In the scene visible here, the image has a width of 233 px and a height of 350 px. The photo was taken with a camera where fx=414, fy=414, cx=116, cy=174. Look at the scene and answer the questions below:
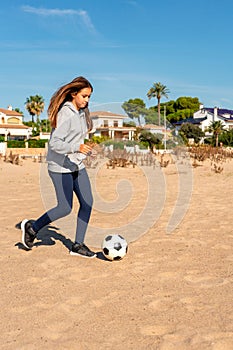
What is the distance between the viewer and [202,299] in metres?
3.41

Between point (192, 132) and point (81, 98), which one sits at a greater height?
Result: point (192, 132)

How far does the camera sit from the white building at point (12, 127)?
60.9 metres

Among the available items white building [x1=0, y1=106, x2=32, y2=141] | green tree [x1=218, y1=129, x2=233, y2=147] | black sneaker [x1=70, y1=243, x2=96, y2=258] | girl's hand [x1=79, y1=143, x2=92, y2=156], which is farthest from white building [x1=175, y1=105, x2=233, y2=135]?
girl's hand [x1=79, y1=143, x2=92, y2=156]

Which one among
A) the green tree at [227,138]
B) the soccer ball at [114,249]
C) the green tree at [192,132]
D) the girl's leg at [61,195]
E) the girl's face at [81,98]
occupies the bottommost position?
the soccer ball at [114,249]

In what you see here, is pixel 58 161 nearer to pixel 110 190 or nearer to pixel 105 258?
pixel 105 258

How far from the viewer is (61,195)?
4449 millimetres

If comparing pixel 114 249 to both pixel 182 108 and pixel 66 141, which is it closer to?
pixel 66 141

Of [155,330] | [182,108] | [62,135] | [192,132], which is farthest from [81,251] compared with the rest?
[182,108]

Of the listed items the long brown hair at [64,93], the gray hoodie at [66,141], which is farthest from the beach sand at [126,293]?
the long brown hair at [64,93]

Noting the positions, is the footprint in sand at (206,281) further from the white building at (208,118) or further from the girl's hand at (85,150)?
the white building at (208,118)

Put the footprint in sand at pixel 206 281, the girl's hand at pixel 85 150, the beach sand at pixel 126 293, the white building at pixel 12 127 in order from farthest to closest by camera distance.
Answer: the white building at pixel 12 127
the girl's hand at pixel 85 150
the footprint in sand at pixel 206 281
the beach sand at pixel 126 293

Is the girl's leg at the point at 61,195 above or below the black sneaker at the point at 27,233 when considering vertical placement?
above

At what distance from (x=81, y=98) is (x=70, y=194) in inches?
40.2

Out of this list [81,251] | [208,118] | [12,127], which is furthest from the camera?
[208,118]
